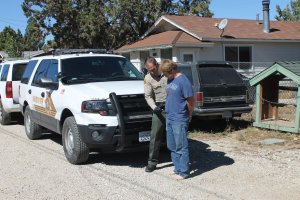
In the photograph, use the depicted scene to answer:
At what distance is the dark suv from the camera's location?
33.8 feet

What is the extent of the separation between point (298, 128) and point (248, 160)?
2418 mm

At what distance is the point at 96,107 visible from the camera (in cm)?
732

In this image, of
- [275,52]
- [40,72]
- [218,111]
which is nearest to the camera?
[40,72]

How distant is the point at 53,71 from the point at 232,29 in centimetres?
1858

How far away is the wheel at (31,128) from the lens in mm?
10407

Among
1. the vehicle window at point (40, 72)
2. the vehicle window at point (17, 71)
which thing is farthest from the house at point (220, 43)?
the vehicle window at point (40, 72)

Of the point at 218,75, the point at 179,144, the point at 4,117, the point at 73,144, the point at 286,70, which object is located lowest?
the point at 4,117

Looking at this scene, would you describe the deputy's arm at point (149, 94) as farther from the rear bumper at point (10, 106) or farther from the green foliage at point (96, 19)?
the green foliage at point (96, 19)

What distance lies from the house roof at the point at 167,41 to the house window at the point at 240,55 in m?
2.03

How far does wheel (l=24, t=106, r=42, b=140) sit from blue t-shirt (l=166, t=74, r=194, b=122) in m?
4.74

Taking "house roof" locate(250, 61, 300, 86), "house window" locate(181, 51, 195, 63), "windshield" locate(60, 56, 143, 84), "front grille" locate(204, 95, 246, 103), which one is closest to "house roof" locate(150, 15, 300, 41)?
"house window" locate(181, 51, 195, 63)

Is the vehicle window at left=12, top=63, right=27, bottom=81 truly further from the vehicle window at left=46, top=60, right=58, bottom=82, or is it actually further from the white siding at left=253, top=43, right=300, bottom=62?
the white siding at left=253, top=43, right=300, bottom=62

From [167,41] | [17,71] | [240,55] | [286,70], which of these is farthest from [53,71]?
[240,55]

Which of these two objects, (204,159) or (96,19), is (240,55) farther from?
(204,159)
